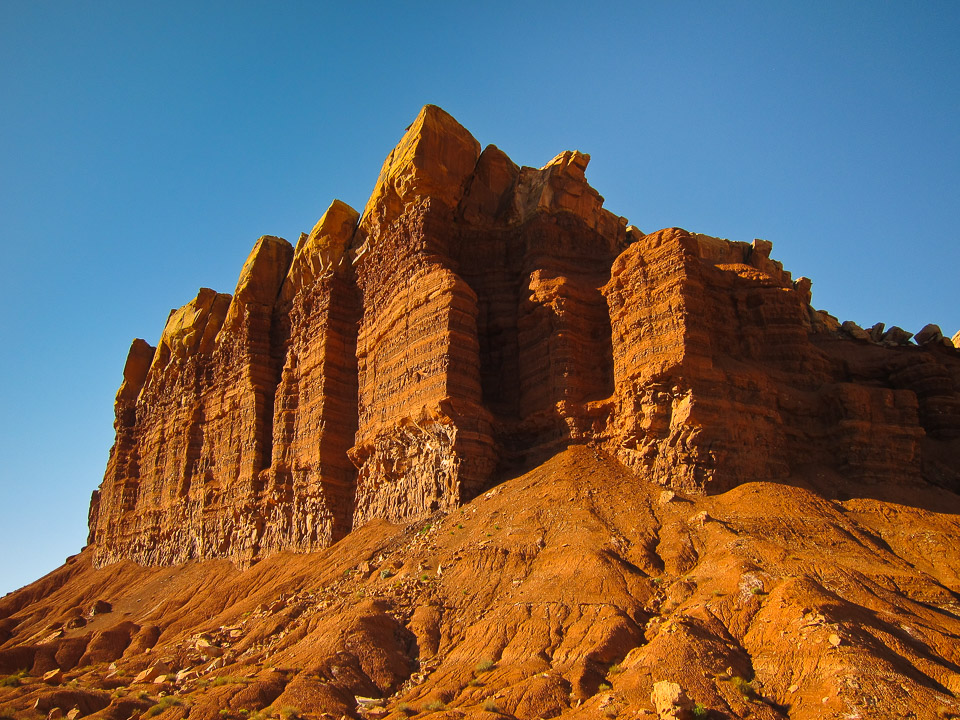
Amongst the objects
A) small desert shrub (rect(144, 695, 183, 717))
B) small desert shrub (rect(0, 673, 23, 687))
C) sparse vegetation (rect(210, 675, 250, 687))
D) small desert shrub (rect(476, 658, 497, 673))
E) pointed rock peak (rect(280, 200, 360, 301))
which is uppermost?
pointed rock peak (rect(280, 200, 360, 301))

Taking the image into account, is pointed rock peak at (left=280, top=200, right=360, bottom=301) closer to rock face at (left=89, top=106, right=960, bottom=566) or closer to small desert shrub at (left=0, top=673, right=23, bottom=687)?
rock face at (left=89, top=106, right=960, bottom=566)

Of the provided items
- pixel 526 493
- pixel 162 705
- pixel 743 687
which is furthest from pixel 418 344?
pixel 743 687

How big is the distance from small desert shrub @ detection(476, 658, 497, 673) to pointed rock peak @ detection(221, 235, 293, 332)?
32644mm

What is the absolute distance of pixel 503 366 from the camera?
1352 inches

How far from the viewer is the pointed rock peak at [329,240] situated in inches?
1609

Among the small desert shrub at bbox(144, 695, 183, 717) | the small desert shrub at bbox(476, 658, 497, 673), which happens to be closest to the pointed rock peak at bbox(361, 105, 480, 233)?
the small desert shrub at bbox(476, 658, 497, 673)

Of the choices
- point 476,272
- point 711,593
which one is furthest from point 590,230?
point 711,593

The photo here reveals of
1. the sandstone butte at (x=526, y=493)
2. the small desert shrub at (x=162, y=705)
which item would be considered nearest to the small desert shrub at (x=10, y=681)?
the sandstone butte at (x=526, y=493)

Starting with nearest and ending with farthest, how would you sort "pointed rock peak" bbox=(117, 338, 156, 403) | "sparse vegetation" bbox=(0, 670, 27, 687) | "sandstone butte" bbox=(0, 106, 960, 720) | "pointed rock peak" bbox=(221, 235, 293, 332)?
1. "sandstone butte" bbox=(0, 106, 960, 720)
2. "sparse vegetation" bbox=(0, 670, 27, 687)
3. "pointed rock peak" bbox=(221, 235, 293, 332)
4. "pointed rock peak" bbox=(117, 338, 156, 403)

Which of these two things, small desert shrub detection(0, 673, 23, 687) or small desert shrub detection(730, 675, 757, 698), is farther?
small desert shrub detection(0, 673, 23, 687)

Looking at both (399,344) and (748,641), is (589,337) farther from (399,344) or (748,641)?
(748,641)

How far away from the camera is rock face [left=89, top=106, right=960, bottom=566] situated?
2748 centimetres

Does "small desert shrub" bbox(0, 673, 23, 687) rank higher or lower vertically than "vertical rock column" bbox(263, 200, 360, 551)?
lower

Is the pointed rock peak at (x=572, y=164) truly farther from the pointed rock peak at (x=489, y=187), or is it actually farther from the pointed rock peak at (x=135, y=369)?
the pointed rock peak at (x=135, y=369)
